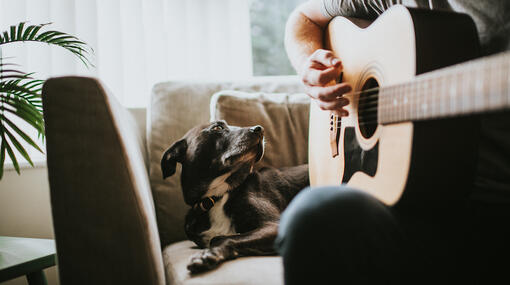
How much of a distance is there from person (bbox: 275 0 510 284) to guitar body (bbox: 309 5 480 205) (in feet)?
0.20

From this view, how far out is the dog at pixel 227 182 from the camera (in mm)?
1347

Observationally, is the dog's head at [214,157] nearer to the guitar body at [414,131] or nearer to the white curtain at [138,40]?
the guitar body at [414,131]

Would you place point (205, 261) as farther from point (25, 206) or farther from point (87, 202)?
point (25, 206)

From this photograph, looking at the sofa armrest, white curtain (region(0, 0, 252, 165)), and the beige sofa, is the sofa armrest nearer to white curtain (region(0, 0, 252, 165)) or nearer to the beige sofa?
A: the beige sofa

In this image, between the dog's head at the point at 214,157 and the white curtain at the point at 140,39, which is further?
the white curtain at the point at 140,39

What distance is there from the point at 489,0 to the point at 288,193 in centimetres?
101

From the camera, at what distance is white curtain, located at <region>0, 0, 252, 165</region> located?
1.89 m

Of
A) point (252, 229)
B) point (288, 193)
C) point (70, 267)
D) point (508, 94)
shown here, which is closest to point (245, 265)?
point (252, 229)

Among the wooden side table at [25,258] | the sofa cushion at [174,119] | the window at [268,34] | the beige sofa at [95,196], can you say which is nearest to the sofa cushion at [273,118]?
the sofa cushion at [174,119]

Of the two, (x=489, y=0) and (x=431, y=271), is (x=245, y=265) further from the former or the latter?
(x=489, y=0)

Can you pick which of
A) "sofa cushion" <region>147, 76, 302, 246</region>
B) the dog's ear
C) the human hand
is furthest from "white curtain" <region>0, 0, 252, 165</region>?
the human hand

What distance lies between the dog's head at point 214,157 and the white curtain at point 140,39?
93 centimetres

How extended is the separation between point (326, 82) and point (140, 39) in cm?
161

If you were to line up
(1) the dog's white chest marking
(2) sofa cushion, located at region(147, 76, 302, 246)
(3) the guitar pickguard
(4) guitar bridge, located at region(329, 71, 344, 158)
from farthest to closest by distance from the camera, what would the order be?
1. (2) sofa cushion, located at region(147, 76, 302, 246)
2. (1) the dog's white chest marking
3. (4) guitar bridge, located at region(329, 71, 344, 158)
4. (3) the guitar pickguard
